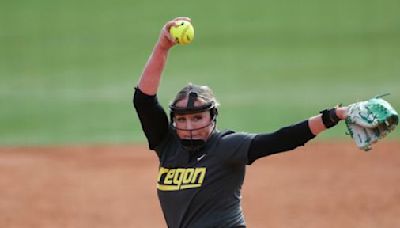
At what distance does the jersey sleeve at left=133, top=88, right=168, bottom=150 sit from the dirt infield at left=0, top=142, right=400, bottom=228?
4059mm

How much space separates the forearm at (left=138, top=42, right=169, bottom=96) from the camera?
4.85 m

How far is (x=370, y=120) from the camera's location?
408cm

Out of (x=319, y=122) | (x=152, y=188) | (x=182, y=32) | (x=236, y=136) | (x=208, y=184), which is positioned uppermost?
(x=182, y=32)

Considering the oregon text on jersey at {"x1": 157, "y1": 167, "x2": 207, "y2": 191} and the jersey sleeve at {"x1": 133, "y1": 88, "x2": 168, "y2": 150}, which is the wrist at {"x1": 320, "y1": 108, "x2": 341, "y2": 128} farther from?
the jersey sleeve at {"x1": 133, "y1": 88, "x2": 168, "y2": 150}

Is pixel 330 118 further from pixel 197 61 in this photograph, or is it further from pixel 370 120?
pixel 197 61

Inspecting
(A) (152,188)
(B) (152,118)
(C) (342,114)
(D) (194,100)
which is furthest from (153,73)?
(A) (152,188)

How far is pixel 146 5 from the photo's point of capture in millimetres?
25000

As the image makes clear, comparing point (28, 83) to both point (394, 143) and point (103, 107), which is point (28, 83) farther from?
point (394, 143)

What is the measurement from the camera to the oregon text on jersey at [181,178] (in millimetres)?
4559

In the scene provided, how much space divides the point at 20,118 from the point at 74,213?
5618 millimetres

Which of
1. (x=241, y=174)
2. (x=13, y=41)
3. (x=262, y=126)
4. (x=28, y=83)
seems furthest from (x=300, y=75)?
(x=241, y=174)

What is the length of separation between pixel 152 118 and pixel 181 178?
43cm

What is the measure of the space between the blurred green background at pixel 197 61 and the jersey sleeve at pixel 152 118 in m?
8.09

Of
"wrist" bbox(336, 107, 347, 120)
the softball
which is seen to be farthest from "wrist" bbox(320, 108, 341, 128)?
the softball
